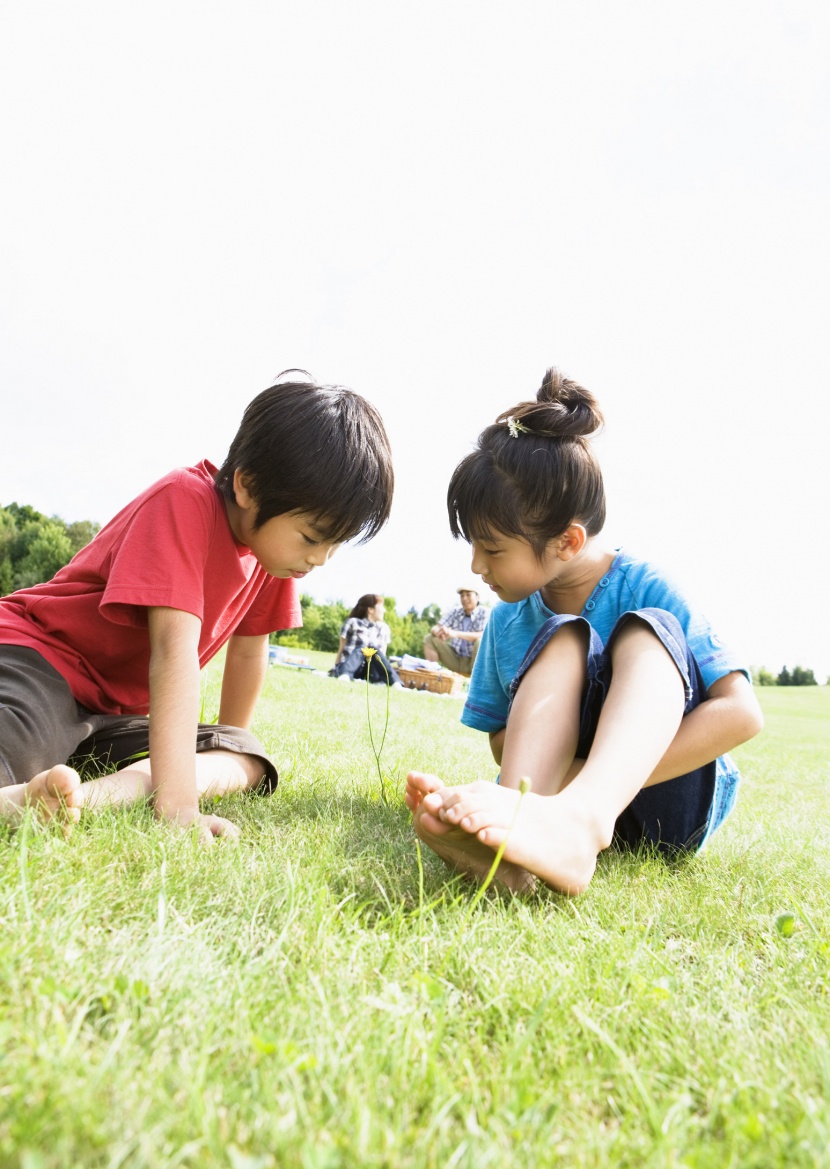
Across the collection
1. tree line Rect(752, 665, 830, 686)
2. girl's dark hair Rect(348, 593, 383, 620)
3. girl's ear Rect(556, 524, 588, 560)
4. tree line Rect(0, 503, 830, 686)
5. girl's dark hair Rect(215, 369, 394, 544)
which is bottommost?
tree line Rect(752, 665, 830, 686)

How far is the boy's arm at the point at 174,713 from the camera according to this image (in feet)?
5.61

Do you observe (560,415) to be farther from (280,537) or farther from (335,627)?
(335,627)

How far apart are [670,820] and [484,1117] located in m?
1.30

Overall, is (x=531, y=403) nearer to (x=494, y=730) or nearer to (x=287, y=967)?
(x=494, y=730)

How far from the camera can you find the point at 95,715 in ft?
7.05

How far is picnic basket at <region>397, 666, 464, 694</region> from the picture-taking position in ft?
40.6

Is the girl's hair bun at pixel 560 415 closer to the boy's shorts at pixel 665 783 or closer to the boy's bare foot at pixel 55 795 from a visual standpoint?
the boy's shorts at pixel 665 783

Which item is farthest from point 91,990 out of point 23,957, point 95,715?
point 95,715

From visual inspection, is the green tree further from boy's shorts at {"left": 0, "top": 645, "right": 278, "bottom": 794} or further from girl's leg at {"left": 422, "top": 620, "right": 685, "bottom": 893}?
girl's leg at {"left": 422, "top": 620, "right": 685, "bottom": 893}

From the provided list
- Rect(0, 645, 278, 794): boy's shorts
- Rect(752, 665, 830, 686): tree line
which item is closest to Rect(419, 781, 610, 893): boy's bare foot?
Rect(0, 645, 278, 794): boy's shorts

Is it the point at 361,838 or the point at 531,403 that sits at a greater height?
the point at 531,403

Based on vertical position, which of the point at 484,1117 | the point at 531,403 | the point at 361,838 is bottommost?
the point at 361,838

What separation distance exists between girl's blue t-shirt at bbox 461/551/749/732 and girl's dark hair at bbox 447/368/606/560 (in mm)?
178

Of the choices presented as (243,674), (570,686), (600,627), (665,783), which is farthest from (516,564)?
(243,674)
